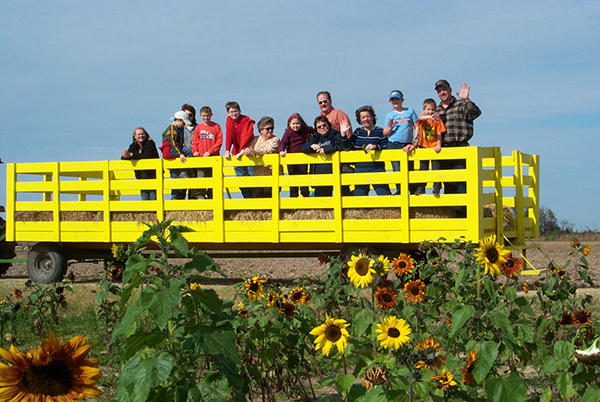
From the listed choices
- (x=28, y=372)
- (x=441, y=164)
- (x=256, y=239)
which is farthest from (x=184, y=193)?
(x=28, y=372)

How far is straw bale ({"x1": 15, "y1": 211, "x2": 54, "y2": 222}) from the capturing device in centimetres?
1119

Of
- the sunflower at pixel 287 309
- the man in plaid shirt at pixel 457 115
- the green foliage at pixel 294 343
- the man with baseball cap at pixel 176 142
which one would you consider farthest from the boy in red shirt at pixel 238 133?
the sunflower at pixel 287 309

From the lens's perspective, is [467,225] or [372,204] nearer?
[467,225]

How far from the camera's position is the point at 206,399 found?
248 centimetres

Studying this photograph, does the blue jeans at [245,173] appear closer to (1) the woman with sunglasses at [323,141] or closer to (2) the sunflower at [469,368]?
(1) the woman with sunglasses at [323,141]

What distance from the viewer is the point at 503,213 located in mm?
9469

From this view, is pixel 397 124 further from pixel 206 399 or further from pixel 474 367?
pixel 206 399

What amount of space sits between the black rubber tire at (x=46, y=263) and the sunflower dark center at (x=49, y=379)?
32.3 ft

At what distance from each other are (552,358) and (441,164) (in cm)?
584

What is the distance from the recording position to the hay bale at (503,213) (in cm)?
879

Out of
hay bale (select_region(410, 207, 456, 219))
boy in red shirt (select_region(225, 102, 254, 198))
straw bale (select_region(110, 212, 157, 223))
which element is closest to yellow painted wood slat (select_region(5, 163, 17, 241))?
straw bale (select_region(110, 212, 157, 223))

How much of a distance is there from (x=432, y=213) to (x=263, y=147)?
2676mm

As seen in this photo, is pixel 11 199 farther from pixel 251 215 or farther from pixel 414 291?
pixel 414 291

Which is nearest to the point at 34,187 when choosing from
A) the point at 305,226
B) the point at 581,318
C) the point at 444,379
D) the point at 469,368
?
the point at 305,226
